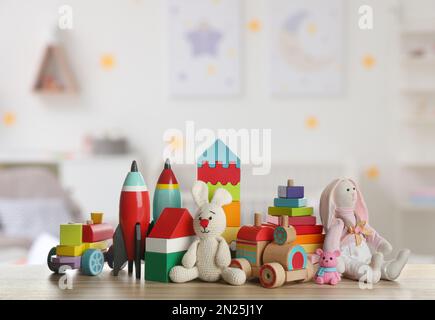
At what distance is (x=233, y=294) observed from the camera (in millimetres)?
769

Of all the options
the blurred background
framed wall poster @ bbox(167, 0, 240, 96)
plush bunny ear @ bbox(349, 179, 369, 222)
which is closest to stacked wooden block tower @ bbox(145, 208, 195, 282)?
plush bunny ear @ bbox(349, 179, 369, 222)

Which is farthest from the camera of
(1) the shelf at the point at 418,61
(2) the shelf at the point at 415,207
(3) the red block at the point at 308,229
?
(1) the shelf at the point at 418,61

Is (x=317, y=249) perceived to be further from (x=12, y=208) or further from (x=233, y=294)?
(x=12, y=208)

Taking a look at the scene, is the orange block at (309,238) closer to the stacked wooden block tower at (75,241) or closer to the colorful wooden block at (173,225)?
the colorful wooden block at (173,225)

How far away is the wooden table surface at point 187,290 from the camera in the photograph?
0.76 metres

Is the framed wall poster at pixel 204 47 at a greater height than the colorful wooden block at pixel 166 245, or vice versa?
the framed wall poster at pixel 204 47

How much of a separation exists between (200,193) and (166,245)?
9cm

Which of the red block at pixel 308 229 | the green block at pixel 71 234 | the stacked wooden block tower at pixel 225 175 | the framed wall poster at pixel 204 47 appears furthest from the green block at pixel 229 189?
the framed wall poster at pixel 204 47

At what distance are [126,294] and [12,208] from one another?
7.34 feet

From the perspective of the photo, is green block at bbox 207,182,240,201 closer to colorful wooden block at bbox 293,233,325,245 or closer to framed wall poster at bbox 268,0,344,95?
colorful wooden block at bbox 293,233,325,245

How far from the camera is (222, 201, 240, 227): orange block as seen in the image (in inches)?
35.4

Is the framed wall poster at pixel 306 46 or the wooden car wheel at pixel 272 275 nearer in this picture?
the wooden car wheel at pixel 272 275

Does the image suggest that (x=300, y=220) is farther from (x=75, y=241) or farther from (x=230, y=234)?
(x=75, y=241)

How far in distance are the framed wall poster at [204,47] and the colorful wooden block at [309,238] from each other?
9.21 ft
